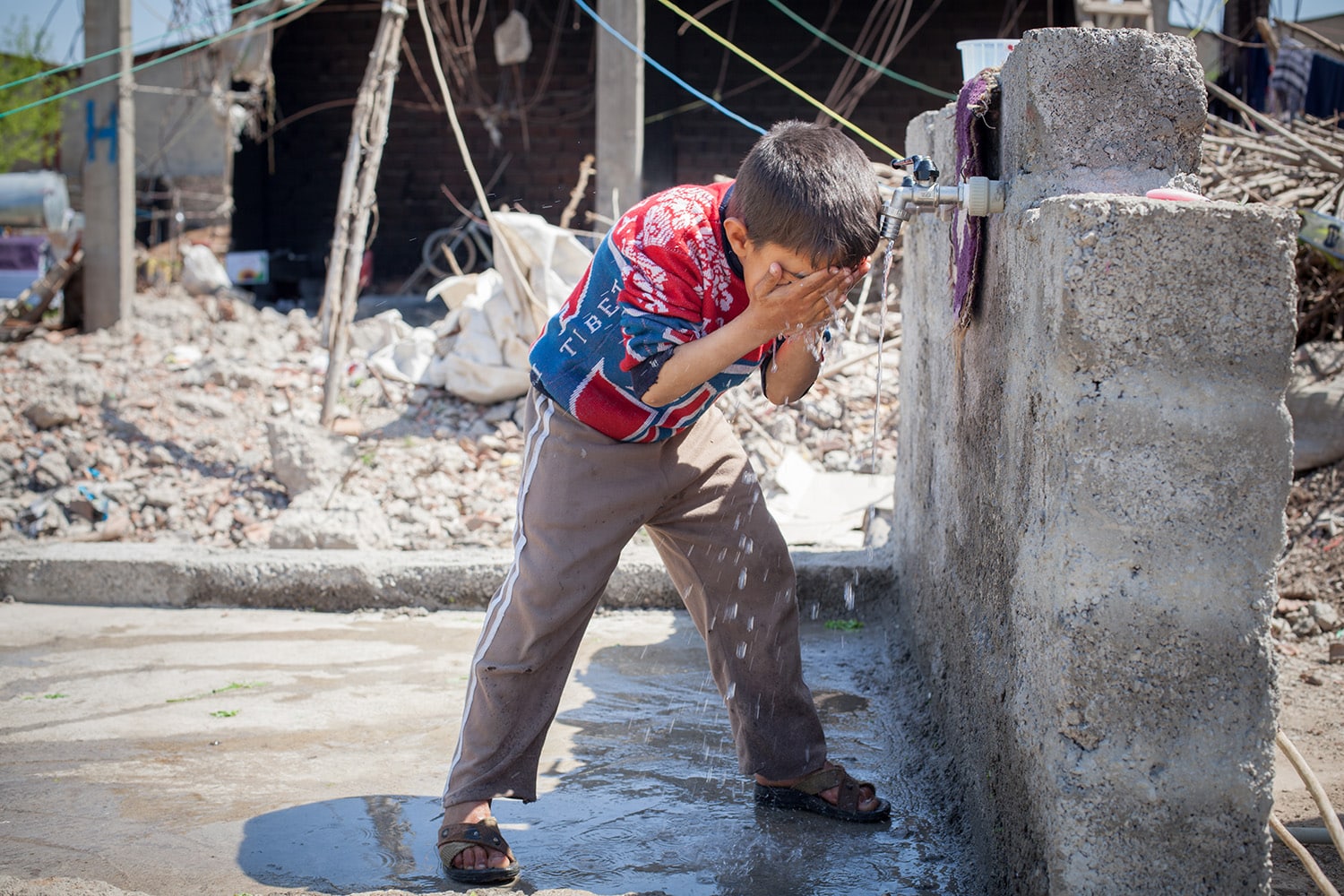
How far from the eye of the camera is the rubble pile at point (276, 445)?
15.9ft

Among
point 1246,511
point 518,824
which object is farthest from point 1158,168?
point 518,824

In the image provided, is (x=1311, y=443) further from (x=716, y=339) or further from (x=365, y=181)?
(x=365, y=181)

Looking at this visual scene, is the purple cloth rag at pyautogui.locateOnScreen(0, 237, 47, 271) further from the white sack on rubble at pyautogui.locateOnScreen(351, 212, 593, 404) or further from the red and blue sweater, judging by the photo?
the red and blue sweater

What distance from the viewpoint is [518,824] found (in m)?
2.43

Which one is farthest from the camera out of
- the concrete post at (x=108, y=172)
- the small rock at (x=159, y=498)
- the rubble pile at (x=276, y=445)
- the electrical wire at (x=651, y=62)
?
the concrete post at (x=108, y=172)

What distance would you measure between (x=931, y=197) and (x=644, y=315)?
0.60m

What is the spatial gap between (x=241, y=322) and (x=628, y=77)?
3.29 m

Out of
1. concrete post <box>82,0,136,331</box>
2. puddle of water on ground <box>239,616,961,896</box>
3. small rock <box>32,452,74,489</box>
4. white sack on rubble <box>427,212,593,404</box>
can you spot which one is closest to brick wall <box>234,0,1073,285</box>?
concrete post <box>82,0,136,331</box>

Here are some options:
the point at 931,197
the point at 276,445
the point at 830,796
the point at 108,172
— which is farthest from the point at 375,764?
the point at 108,172

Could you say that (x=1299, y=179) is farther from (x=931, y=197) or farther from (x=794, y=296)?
(x=794, y=296)

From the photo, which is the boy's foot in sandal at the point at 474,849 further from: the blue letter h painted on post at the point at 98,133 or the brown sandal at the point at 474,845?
the blue letter h painted on post at the point at 98,133

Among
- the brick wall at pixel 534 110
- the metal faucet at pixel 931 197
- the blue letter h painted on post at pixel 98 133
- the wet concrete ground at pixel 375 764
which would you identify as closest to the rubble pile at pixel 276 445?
the wet concrete ground at pixel 375 764

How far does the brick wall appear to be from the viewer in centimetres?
1030

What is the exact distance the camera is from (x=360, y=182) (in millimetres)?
5816
